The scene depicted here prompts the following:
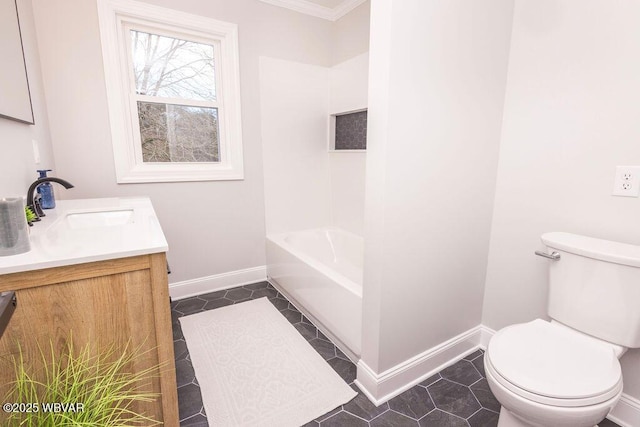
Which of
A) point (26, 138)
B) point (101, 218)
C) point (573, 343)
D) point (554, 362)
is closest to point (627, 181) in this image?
point (573, 343)

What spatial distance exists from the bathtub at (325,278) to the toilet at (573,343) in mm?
729

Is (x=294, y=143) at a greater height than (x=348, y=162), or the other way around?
(x=294, y=143)

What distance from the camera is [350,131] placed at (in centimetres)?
291

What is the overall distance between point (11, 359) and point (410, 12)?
184cm

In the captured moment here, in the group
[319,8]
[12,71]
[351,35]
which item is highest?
[319,8]

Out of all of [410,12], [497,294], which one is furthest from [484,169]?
[410,12]

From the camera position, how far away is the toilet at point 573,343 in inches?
39.5

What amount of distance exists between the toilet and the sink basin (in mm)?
1911

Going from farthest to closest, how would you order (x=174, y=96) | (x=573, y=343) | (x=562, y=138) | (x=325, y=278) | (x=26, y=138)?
(x=174, y=96)
(x=325, y=278)
(x=26, y=138)
(x=562, y=138)
(x=573, y=343)

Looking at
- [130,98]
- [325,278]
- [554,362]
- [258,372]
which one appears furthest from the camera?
[130,98]

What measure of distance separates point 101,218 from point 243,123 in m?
1.36

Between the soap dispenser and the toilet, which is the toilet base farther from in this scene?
the soap dispenser

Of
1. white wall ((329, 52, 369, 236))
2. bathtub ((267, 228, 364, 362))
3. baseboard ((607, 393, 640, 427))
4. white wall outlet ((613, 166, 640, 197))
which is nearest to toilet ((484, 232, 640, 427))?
white wall outlet ((613, 166, 640, 197))

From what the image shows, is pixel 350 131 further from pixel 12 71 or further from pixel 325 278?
pixel 12 71
